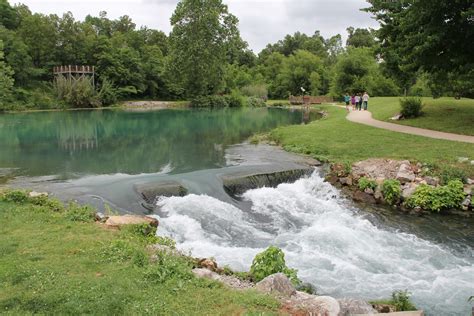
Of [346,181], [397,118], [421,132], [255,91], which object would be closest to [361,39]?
[255,91]

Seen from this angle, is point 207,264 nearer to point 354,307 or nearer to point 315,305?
point 315,305

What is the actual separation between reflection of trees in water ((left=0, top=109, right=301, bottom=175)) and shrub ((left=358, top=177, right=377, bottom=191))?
6215 mm

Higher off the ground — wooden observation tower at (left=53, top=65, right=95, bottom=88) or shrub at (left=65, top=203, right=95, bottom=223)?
wooden observation tower at (left=53, top=65, right=95, bottom=88)

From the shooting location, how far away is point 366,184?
48.1 feet

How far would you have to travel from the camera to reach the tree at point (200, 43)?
58656 mm

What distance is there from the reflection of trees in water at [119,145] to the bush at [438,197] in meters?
8.15

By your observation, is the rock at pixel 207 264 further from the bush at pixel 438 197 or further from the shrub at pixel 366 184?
the shrub at pixel 366 184

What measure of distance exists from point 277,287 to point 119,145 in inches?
773

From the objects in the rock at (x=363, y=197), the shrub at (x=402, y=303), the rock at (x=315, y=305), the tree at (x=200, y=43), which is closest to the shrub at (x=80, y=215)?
the rock at (x=315, y=305)

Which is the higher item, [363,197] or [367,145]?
[367,145]

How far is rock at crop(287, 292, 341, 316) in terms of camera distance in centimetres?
560

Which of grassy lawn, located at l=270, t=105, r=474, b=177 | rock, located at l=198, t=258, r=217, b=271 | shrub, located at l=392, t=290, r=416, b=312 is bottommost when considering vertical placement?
shrub, located at l=392, t=290, r=416, b=312

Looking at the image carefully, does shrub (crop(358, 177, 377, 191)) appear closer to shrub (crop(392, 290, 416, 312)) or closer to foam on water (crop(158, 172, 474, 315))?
foam on water (crop(158, 172, 474, 315))

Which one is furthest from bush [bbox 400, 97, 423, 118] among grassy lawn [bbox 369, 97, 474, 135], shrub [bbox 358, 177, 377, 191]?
shrub [bbox 358, 177, 377, 191]
